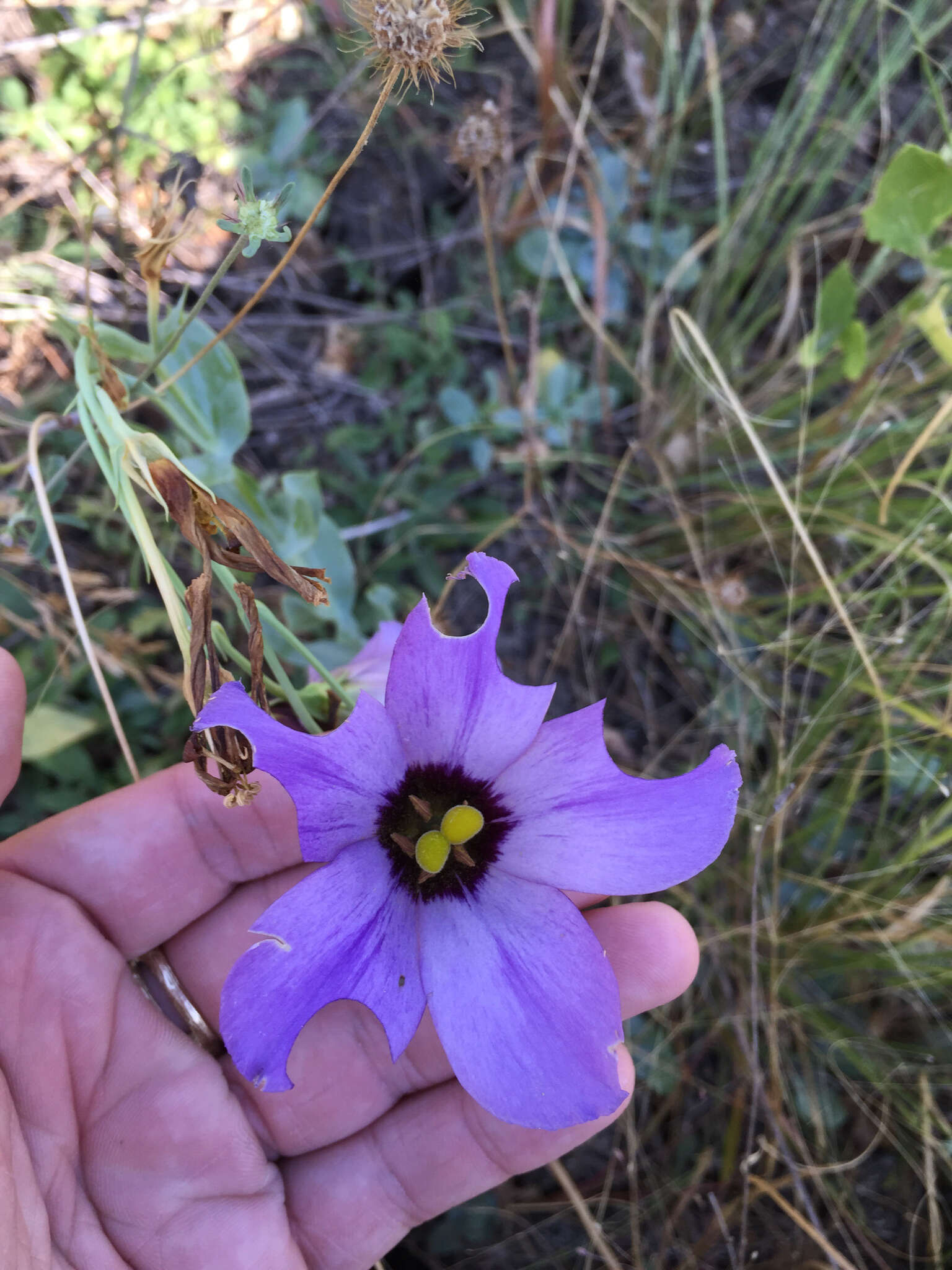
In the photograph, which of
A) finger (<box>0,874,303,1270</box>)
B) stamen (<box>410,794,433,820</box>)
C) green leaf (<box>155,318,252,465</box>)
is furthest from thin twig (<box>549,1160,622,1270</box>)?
A: green leaf (<box>155,318,252,465</box>)

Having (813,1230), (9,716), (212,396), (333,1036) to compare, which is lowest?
(813,1230)

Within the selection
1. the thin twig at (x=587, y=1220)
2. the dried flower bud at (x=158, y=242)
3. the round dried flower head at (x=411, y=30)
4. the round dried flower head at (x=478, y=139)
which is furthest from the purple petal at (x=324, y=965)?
the round dried flower head at (x=478, y=139)

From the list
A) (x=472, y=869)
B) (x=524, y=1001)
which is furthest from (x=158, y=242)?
(x=524, y=1001)

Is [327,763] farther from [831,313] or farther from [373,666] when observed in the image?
[831,313]

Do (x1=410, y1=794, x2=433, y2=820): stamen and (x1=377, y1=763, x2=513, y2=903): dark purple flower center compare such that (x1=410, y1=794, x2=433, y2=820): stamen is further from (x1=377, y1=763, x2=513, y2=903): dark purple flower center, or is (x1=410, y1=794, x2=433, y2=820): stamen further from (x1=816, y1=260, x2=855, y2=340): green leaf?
(x1=816, y1=260, x2=855, y2=340): green leaf

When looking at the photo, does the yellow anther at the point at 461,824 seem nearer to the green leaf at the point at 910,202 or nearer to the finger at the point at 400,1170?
the finger at the point at 400,1170

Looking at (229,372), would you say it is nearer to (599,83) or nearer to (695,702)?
(695,702)
